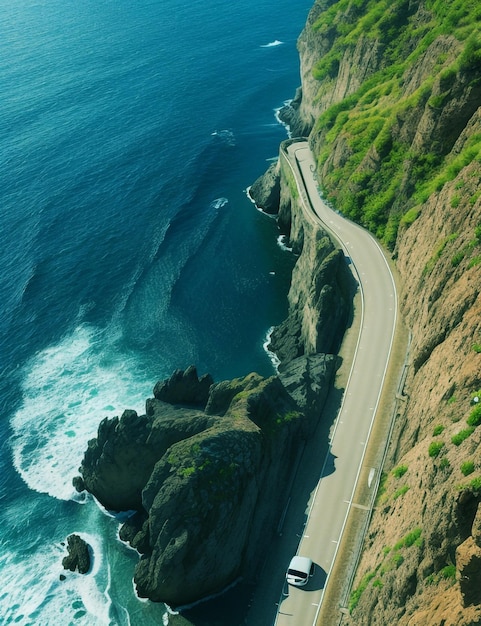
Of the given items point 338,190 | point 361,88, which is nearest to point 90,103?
point 361,88

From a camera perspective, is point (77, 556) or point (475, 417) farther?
point (77, 556)

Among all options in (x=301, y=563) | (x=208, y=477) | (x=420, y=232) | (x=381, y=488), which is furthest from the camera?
(x=420, y=232)

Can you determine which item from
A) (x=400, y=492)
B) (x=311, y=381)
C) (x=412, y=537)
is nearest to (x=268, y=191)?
(x=311, y=381)

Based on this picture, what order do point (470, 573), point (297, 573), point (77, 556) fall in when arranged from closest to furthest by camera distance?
1. point (470, 573)
2. point (297, 573)
3. point (77, 556)

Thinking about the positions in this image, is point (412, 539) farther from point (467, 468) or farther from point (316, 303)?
point (316, 303)

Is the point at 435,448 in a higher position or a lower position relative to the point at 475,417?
lower

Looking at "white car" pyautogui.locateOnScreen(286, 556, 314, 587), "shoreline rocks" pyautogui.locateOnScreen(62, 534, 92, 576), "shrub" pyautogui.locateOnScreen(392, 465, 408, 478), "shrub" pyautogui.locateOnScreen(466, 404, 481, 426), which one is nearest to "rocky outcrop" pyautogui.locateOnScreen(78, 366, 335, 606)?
"shoreline rocks" pyautogui.locateOnScreen(62, 534, 92, 576)
